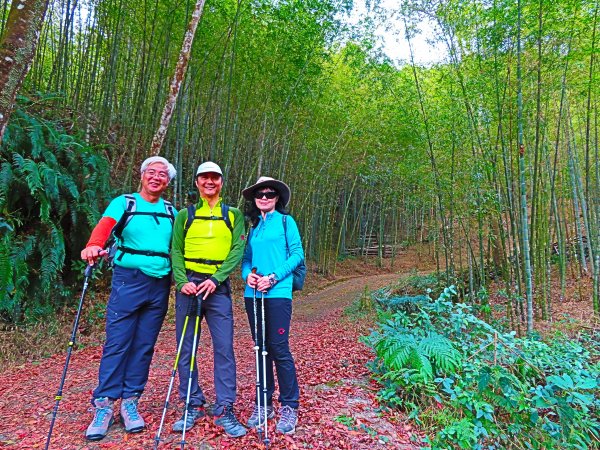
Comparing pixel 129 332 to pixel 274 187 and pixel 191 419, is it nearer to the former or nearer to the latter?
pixel 191 419

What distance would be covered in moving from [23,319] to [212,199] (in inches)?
146

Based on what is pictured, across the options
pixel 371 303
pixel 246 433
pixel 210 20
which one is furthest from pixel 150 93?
pixel 246 433

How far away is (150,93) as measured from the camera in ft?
31.3

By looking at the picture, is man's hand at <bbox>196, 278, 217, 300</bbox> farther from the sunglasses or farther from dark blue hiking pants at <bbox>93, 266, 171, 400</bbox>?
the sunglasses

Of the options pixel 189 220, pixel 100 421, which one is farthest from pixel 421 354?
pixel 100 421

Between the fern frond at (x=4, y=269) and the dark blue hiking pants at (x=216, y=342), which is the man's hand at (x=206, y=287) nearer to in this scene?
the dark blue hiking pants at (x=216, y=342)

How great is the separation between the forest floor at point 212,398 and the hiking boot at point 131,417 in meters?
0.04

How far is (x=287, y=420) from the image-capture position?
2.35m

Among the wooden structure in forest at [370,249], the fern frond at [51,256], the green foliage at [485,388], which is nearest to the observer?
the green foliage at [485,388]

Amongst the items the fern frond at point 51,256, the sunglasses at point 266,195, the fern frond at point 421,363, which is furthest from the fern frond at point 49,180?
the fern frond at point 421,363

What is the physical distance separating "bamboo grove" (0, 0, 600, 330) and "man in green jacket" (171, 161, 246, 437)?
3.89 meters

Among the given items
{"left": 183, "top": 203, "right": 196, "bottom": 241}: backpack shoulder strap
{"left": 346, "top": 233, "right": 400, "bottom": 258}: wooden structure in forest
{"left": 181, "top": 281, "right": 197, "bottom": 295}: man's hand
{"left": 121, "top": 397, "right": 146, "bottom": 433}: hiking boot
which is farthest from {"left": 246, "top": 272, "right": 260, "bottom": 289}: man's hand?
{"left": 346, "top": 233, "right": 400, "bottom": 258}: wooden structure in forest

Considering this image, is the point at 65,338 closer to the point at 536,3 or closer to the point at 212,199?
the point at 212,199

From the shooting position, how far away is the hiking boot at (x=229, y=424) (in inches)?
87.8
